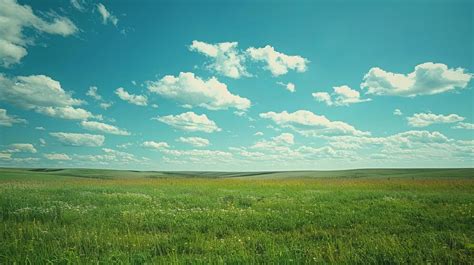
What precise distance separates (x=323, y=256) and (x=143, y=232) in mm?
6117

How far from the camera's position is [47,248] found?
8.62 meters

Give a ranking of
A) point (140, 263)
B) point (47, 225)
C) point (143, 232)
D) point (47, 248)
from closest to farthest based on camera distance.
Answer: point (140, 263), point (47, 248), point (143, 232), point (47, 225)

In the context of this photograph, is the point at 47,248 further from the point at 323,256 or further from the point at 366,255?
the point at 366,255

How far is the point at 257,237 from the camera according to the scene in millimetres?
10055

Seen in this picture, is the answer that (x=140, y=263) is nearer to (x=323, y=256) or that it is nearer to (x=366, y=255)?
(x=323, y=256)

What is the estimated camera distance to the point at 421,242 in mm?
9125

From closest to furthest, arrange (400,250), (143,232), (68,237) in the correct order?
(400,250), (68,237), (143,232)

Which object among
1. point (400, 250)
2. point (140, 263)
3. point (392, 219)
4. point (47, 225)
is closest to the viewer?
point (140, 263)

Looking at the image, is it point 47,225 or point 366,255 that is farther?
point 47,225

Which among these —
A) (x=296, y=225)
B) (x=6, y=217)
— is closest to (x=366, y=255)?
(x=296, y=225)

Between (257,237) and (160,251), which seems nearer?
(160,251)

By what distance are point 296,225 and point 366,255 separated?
4327 millimetres

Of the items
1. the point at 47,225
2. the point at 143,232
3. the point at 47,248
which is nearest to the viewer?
the point at 47,248

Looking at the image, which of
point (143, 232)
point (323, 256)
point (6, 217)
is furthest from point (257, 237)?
point (6, 217)
